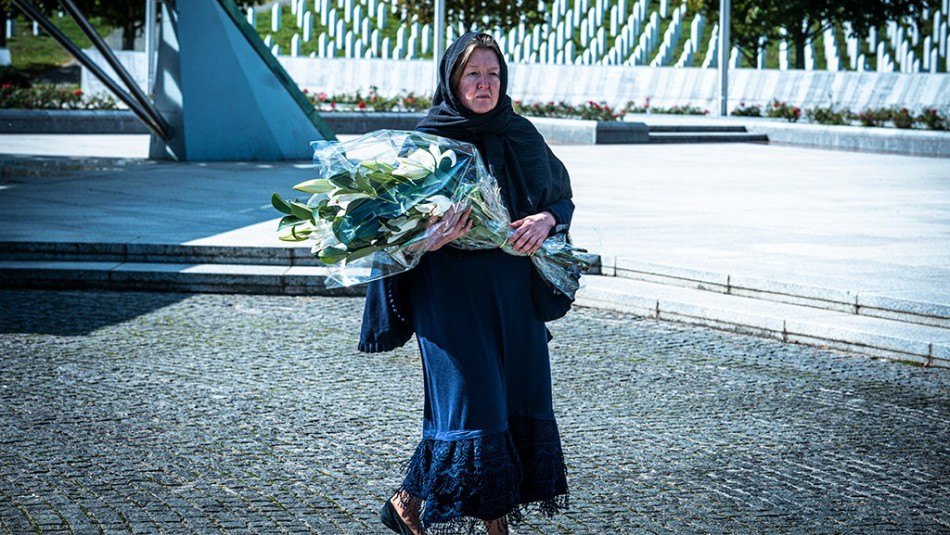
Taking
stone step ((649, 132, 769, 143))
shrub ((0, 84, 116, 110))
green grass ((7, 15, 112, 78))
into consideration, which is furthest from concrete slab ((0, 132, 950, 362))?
green grass ((7, 15, 112, 78))

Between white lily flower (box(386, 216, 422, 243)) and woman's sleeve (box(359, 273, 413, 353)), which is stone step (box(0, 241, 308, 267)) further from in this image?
white lily flower (box(386, 216, 422, 243))

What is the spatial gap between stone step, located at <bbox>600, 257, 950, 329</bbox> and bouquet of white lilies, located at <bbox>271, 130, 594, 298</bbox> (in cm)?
478

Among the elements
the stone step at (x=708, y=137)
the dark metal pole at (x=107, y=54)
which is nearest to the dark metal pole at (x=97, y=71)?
the dark metal pole at (x=107, y=54)

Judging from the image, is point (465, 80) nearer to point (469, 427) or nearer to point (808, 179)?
point (469, 427)

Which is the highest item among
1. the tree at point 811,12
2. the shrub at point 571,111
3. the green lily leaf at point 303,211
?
the tree at point 811,12

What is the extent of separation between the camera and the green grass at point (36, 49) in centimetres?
6019

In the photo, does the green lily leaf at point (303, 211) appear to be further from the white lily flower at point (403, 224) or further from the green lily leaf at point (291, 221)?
the white lily flower at point (403, 224)

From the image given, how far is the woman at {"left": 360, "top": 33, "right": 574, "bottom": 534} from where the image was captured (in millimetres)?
3613

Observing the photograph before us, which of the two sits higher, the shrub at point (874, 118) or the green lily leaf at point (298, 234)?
the shrub at point (874, 118)

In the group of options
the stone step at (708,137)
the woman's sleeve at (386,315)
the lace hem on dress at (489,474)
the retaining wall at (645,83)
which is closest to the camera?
the lace hem on dress at (489,474)

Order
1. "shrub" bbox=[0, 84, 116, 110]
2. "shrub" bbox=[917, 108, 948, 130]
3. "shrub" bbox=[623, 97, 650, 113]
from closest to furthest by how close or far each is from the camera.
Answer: "shrub" bbox=[917, 108, 948, 130] < "shrub" bbox=[0, 84, 116, 110] < "shrub" bbox=[623, 97, 650, 113]

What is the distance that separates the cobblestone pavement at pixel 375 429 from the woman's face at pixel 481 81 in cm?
155

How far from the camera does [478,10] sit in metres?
40.1

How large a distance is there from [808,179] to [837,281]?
27.7 ft
